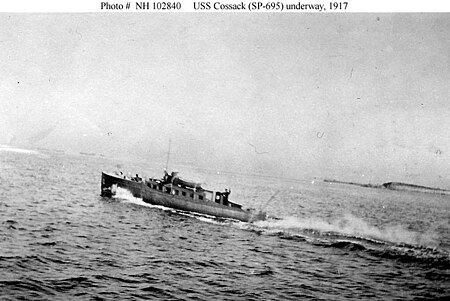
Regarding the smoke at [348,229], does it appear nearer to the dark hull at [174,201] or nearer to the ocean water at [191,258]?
the ocean water at [191,258]

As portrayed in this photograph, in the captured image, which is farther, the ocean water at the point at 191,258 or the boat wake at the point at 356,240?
the boat wake at the point at 356,240

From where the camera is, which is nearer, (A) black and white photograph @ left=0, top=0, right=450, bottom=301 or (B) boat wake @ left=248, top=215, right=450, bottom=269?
(A) black and white photograph @ left=0, top=0, right=450, bottom=301

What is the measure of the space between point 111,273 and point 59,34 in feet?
16.2

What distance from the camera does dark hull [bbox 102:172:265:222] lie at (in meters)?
13.9

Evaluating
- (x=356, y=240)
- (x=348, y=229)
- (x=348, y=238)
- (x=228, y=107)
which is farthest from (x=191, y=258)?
(x=348, y=229)

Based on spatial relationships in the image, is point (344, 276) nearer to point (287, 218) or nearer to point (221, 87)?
point (221, 87)

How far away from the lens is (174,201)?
15.2 meters

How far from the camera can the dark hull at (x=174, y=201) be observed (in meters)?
13.9

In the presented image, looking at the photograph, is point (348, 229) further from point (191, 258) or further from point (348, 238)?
point (191, 258)

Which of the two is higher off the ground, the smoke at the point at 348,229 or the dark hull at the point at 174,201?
the dark hull at the point at 174,201

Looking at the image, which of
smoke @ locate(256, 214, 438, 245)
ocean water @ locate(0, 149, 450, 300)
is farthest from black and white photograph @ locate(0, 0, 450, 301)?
smoke @ locate(256, 214, 438, 245)

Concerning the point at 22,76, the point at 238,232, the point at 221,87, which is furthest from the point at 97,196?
the point at 221,87

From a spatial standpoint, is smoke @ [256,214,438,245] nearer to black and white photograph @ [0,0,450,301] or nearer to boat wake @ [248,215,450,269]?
boat wake @ [248,215,450,269]

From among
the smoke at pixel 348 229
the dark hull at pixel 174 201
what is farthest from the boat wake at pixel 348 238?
the dark hull at pixel 174 201
